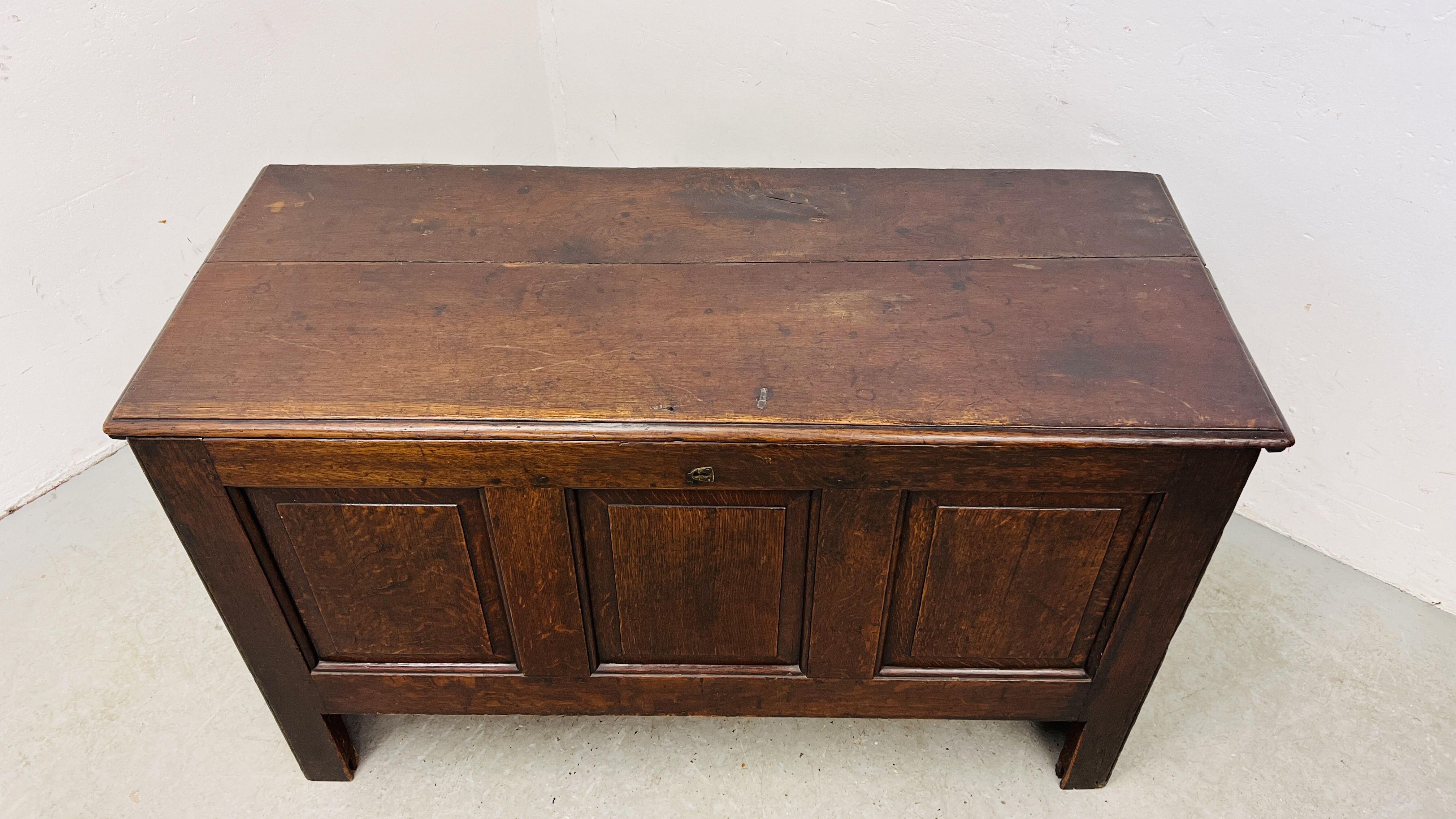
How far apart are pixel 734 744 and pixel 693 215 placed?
0.97m

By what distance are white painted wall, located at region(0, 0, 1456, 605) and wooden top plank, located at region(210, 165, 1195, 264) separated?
1.21ft

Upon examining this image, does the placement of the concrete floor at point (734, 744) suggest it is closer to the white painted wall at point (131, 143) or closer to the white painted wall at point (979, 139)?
the white painted wall at point (979, 139)

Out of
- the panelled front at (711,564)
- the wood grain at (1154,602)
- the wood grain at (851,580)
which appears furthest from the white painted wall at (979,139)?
the wood grain at (851,580)

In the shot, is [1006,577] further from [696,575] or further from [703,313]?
[703,313]

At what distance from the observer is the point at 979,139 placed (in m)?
2.23

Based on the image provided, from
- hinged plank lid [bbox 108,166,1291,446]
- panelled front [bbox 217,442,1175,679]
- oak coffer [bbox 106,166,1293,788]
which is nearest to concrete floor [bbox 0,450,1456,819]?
oak coffer [bbox 106,166,1293,788]

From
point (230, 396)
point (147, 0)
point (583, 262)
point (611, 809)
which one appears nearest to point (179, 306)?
point (230, 396)

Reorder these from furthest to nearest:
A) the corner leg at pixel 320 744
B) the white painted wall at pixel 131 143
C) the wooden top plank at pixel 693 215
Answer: the white painted wall at pixel 131 143
the corner leg at pixel 320 744
the wooden top plank at pixel 693 215

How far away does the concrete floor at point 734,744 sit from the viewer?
1.71 m

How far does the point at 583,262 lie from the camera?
1515mm

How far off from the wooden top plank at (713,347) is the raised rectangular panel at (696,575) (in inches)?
6.7

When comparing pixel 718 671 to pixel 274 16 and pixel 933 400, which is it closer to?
pixel 933 400

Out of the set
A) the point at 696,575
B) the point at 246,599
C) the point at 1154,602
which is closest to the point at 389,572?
the point at 246,599

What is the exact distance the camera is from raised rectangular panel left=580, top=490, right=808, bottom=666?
136cm
